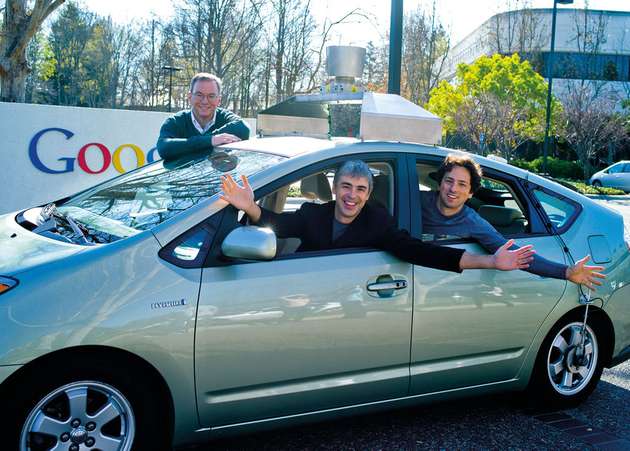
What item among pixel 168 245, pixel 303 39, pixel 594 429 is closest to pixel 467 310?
pixel 594 429

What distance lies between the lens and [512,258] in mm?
3340

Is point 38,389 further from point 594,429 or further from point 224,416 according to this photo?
point 594,429

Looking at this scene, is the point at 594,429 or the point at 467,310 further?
the point at 594,429

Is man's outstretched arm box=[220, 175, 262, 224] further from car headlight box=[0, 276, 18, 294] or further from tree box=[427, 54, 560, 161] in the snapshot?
tree box=[427, 54, 560, 161]

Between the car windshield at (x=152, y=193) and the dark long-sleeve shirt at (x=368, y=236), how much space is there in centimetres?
32

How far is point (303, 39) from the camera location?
97.2 ft

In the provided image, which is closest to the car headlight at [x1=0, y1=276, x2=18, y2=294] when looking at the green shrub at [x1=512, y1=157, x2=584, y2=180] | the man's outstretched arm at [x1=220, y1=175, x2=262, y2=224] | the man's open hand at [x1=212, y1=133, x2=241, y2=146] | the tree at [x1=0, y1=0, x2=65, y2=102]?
the man's outstretched arm at [x1=220, y1=175, x2=262, y2=224]

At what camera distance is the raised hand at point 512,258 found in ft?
10.9

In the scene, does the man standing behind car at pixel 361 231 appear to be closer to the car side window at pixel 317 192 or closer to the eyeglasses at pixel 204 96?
the car side window at pixel 317 192

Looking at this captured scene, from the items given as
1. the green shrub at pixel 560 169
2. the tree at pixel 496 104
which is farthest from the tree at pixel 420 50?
the green shrub at pixel 560 169

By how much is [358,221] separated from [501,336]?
1053 millimetres

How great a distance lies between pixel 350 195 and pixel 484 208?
3.92 ft

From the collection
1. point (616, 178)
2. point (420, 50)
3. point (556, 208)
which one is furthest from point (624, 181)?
point (556, 208)

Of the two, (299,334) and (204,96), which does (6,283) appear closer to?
(299,334)
